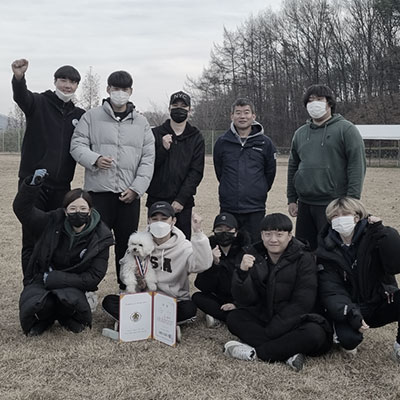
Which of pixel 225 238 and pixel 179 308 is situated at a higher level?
pixel 225 238

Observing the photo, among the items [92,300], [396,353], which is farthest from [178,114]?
[396,353]

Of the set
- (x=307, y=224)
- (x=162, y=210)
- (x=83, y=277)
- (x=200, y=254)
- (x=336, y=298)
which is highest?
(x=162, y=210)

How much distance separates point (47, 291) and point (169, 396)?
153cm

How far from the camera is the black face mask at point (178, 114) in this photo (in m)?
5.04

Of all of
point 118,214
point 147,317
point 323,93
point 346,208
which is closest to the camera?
point 346,208

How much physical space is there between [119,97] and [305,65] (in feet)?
173

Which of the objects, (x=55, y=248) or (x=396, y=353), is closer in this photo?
(x=396, y=353)

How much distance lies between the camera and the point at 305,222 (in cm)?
493

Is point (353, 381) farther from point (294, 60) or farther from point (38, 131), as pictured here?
point (294, 60)

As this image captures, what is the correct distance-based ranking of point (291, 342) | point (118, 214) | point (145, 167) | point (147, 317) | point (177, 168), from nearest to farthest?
point (291, 342), point (147, 317), point (145, 167), point (118, 214), point (177, 168)

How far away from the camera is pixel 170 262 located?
14.9 ft

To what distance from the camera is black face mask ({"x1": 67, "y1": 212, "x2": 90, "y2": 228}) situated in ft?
14.1

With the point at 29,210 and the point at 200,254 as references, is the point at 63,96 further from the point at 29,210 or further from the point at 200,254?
the point at 200,254

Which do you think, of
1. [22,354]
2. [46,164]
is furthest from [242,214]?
[22,354]
